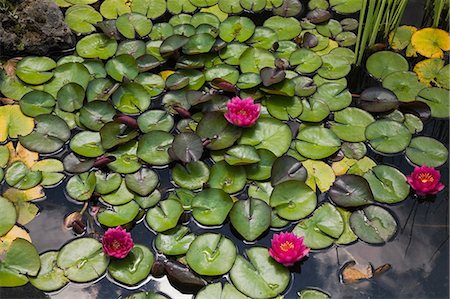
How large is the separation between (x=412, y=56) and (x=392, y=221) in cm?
111

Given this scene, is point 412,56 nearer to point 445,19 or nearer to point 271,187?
point 445,19

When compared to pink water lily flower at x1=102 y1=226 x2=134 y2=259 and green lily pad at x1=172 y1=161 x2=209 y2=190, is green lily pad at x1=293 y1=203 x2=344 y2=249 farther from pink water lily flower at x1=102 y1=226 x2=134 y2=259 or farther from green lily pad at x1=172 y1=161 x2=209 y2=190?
pink water lily flower at x1=102 y1=226 x2=134 y2=259

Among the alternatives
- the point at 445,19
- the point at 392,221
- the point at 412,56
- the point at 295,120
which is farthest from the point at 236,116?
the point at 445,19

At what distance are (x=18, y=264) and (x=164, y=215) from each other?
599mm

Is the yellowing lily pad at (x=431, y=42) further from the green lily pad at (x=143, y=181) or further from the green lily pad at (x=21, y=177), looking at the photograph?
the green lily pad at (x=21, y=177)

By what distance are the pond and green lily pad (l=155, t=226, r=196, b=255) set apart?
3 centimetres

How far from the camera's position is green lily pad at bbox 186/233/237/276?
2135 millimetres

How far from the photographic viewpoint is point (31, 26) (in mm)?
2953

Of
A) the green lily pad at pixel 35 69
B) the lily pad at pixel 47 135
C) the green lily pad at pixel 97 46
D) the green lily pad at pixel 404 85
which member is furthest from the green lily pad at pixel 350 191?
the green lily pad at pixel 35 69

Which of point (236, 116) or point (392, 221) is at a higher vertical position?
point (236, 116)

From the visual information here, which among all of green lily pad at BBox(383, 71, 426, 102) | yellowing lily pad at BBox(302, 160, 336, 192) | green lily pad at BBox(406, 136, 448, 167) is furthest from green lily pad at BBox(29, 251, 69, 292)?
green lily pad at BBox(383, 71, 426, 102)

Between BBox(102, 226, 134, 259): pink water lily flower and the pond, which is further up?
BBox(102, 226, 134, 259): pink water lily flower

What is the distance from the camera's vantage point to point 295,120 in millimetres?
2689

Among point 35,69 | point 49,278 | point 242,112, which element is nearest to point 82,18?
point 35,69
